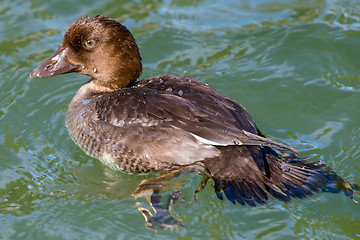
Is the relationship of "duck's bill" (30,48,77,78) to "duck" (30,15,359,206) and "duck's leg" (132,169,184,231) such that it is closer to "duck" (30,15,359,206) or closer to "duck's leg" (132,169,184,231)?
"duck" (30,15,359,206)

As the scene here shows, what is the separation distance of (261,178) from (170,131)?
96 centimetres

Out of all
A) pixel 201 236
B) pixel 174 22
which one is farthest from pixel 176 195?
pixel 174 22

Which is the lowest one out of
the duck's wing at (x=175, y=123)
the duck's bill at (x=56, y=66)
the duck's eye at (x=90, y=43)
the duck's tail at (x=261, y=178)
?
the duck's tail at (x=261, y=178)

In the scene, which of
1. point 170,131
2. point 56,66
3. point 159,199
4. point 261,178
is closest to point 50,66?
point 56,66

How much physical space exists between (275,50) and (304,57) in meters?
0.43

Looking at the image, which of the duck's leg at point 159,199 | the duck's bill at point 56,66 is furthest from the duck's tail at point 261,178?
the duck's bill at point 56,66

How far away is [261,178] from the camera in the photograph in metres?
4.48

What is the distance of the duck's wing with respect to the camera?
15.0 ft

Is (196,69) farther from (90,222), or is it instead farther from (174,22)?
(90,222)

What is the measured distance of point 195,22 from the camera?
792 centimetres

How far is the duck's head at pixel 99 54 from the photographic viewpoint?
5.32m

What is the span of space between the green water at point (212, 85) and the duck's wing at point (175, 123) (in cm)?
42

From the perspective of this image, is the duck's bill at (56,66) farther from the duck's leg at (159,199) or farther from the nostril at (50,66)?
the duck's leg at (159,199)

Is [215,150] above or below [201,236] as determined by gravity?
above
